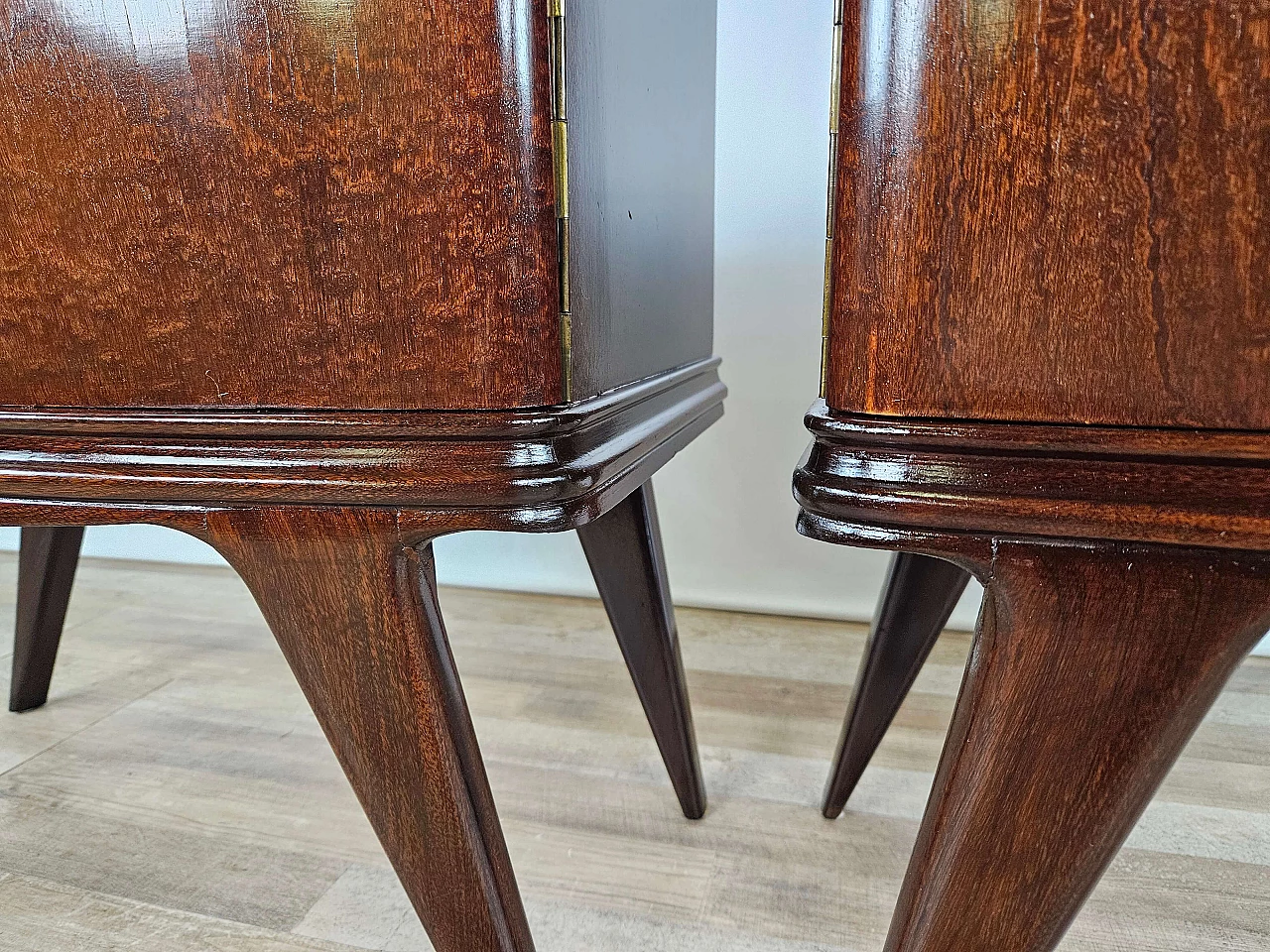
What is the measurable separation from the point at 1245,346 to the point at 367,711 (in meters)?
0.30

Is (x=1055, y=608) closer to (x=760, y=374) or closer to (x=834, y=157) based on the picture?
(x=834, y=157)

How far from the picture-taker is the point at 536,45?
0.88 ft

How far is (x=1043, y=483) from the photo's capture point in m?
0.24

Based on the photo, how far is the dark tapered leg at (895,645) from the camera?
21.9 inches

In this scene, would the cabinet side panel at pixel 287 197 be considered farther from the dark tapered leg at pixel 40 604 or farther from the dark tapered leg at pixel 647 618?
the dark tapered leg at pixel 40 604

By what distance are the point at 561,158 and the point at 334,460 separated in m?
0.13

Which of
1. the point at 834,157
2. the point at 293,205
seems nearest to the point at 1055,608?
the point at 834,157

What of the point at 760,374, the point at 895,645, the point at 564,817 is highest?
the point at 760,374

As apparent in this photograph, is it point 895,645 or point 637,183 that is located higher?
point 637,183

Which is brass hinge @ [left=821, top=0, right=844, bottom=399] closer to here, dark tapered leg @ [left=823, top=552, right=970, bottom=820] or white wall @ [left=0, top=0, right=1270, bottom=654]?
dark tapered leg @ [left=823, top=552, right=970, bottom=820]

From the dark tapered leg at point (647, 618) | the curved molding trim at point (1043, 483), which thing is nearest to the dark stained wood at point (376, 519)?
the curved molding trim at point (1043, 483)

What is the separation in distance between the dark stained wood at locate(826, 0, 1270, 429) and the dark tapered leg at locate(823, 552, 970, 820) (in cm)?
33

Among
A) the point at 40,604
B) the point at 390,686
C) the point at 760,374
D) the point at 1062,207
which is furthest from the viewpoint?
the point at 760,374

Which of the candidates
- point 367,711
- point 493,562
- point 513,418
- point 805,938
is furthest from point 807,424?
point 493,562
